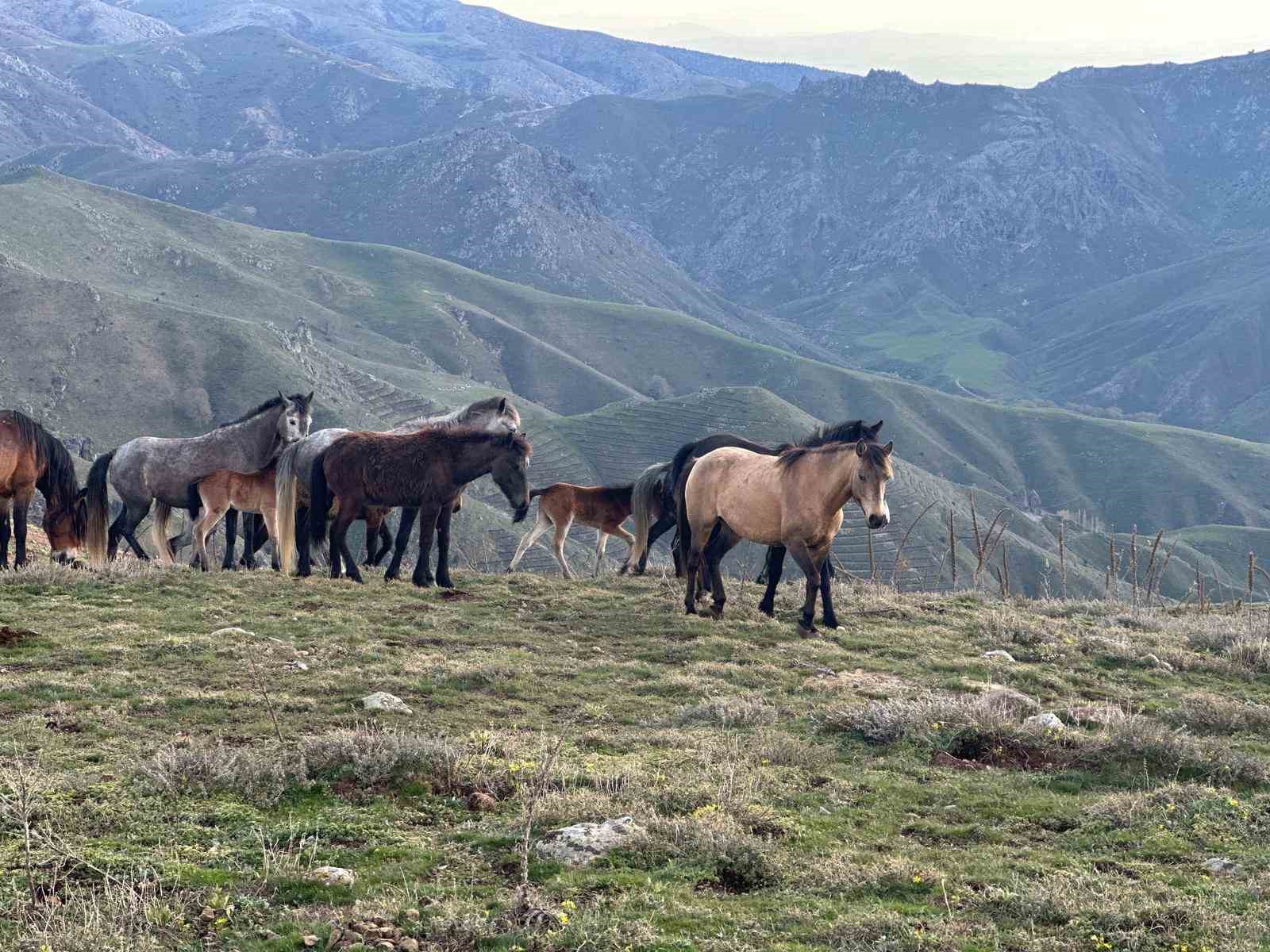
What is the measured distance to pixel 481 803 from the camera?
7.96 metres

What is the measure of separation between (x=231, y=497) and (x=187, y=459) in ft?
4.58

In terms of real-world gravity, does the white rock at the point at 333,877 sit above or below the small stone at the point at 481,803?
below

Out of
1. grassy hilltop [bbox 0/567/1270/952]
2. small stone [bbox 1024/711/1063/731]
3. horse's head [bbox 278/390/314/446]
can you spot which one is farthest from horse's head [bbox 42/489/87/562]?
small stone [bbox 1024/711/1063/731]

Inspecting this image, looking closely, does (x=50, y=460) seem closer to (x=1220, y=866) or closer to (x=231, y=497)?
(x=231, y=497)

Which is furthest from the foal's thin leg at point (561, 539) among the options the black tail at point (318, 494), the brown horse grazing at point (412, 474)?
the black tail at point (318, 494)

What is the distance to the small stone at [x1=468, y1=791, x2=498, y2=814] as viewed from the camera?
7.94m

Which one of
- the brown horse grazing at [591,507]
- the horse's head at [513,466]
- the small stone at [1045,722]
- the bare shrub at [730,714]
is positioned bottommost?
the bare shrub at [730,714]

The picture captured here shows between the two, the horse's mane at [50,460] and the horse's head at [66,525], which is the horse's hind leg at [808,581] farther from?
the horse's head at [66,525]

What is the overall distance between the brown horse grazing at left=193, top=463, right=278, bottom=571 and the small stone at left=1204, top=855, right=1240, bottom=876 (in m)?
15.1

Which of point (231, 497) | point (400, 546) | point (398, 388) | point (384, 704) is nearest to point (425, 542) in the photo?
point (400, 546)

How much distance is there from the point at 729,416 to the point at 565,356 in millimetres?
62821

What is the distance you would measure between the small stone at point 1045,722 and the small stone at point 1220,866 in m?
3.23

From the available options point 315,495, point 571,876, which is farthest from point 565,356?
point 571,876

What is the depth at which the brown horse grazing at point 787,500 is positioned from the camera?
15.2 m
